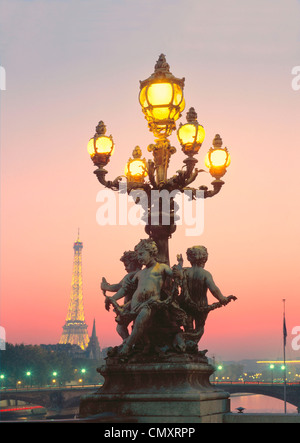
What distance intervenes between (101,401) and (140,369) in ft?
2.79

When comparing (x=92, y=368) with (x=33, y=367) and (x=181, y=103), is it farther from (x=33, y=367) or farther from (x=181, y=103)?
(x=181, y=103)

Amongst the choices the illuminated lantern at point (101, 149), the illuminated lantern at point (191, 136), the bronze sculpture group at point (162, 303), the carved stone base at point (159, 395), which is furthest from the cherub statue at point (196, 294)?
the illuminated lantern at point (101, 149)

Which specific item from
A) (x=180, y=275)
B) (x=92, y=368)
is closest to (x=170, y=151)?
(x=180, y=275)

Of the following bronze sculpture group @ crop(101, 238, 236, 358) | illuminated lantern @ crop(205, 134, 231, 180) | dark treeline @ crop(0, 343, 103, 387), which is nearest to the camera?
bronze sculpture group @ crop(101, 238, 236, 358)

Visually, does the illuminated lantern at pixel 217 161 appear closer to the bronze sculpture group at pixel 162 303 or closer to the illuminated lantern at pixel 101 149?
the bronze sculpture group at pixel 162 303

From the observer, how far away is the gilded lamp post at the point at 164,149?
12312mm

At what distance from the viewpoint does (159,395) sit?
1042cm

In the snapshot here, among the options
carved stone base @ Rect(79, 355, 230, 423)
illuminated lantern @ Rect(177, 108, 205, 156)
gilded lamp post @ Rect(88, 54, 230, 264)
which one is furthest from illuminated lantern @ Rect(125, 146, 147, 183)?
carved stone base @ Rect(79, 355, 230, 423)

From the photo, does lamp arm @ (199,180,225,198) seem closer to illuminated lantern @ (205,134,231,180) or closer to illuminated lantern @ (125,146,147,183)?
illuminated lantern @ (205,134,231,180)

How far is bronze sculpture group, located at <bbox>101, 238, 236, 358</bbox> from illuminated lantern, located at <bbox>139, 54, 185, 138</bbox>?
2.57 metres

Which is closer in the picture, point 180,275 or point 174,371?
point 174,371

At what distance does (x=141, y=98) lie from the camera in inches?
510

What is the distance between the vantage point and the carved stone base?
10.2 meters

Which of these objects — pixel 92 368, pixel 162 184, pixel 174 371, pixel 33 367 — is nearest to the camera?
pixel 174 371
